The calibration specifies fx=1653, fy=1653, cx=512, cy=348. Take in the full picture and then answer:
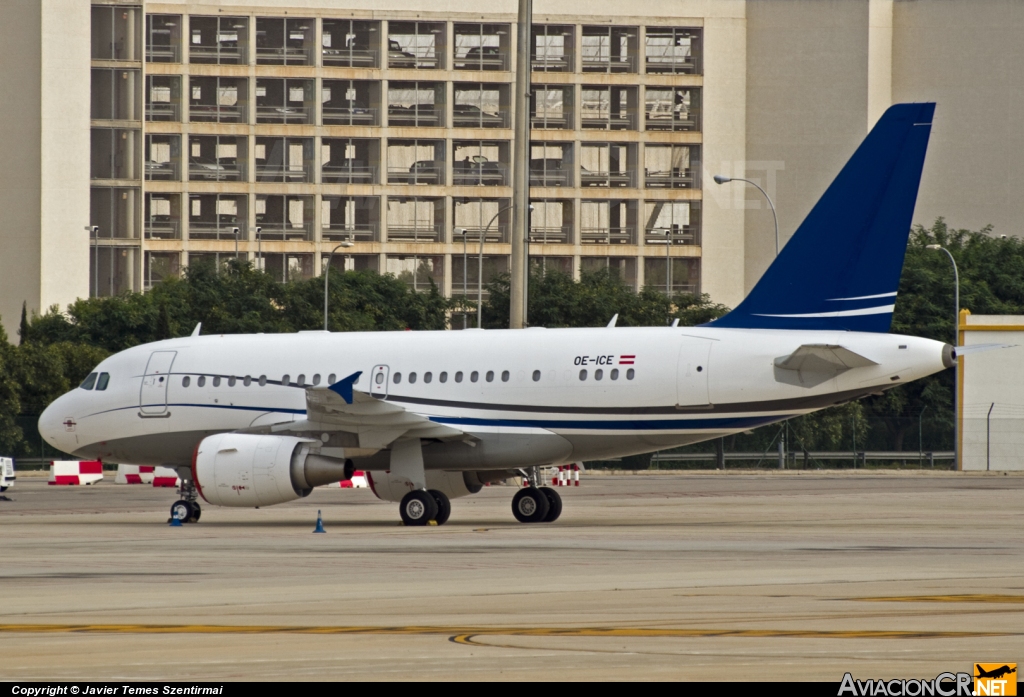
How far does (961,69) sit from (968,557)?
87371 mm

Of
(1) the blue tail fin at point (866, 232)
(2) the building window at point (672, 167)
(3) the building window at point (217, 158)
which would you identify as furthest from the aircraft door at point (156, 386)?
(2) the building window at point (672, 167)

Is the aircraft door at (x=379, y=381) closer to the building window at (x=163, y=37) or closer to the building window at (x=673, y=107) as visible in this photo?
the building window at (x=163, y=37)

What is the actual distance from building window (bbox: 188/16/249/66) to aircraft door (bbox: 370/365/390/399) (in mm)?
77510

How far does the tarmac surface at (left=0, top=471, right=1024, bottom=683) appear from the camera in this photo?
10.8 meters

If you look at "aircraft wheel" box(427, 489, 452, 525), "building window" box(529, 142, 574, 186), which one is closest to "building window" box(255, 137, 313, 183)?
"building window" box(529, 142, 574, 186)

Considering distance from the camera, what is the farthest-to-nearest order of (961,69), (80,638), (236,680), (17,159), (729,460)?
(961,69) < (17,159) < (729,460) < (80,638) < (236,680)

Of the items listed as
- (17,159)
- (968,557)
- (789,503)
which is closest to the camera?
(968,557)

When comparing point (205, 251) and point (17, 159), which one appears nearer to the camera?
point (17, 159)

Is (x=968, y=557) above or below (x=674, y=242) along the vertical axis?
below

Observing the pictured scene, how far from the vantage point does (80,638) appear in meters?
12.3

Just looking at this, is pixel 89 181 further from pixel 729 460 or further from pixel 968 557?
pixel 968 557

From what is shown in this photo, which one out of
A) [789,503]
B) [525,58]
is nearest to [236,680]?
[789,503]

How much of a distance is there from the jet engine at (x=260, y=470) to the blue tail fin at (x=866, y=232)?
8482 millimetres

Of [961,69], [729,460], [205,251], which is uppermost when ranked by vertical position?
[961,69]
